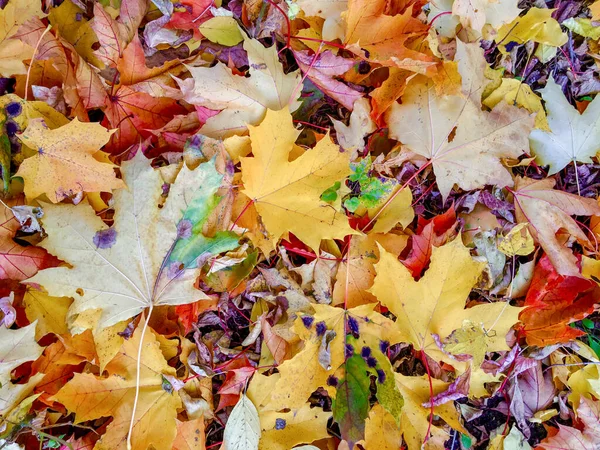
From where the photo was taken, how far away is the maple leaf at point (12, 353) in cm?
117

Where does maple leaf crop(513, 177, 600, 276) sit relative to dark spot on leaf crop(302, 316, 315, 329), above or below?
above

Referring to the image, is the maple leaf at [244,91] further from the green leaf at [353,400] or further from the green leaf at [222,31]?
the green leaf at [353,400]

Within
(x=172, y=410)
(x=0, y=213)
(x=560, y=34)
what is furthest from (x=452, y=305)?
(x=0, y=213)

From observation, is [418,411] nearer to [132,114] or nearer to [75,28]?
[132,114]

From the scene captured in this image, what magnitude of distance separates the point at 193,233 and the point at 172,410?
0.52 m

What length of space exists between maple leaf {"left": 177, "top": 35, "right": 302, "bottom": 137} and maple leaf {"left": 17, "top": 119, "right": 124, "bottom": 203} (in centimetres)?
28

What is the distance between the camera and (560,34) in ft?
4.70

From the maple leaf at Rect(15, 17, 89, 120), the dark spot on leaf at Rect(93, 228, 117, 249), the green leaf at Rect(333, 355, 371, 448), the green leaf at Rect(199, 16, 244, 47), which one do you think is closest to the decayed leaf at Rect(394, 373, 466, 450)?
the green leaf at Rect(333, 355, 371, 448)

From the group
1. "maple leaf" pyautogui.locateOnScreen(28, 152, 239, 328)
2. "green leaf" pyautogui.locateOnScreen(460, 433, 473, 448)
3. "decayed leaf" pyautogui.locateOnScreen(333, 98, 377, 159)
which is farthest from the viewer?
"green leaf" pyautogui.locateOnScreen(460, 433, 473, 448)

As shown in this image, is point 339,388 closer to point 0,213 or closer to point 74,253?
point 74,253

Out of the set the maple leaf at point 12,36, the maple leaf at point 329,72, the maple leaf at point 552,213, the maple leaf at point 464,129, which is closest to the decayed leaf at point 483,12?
the maple leaf at point 464,129

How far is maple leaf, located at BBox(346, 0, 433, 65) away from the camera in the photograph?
1.25m

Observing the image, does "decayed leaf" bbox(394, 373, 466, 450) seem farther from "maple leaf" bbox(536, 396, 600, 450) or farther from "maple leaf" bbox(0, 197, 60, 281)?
"maple leaf" bbox(0, 197, 60, 281)

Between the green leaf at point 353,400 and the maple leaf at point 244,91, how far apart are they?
759mm
